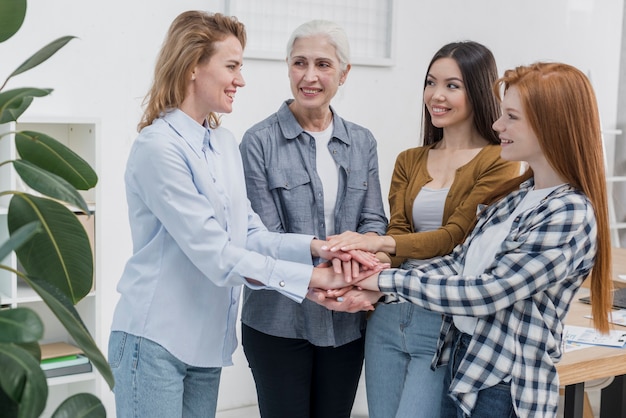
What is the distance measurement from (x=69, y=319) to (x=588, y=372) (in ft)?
5.26

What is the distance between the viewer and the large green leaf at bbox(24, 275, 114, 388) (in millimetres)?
1149

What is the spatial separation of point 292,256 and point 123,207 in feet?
5.09

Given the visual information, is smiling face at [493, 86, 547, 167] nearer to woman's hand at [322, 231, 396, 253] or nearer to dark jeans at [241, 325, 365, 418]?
woman's hand at [322, 231, 396, 253]

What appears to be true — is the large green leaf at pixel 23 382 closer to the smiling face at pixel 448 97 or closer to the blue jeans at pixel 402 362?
the blue jeans at pixel 402 362

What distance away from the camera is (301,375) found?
2336 mm

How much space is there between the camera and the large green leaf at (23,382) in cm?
104

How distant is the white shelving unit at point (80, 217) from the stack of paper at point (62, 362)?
2 centimetres

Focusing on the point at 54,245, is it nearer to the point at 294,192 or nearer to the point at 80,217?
the point at 294,192

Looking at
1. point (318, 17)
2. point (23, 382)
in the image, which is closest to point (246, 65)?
point (318, 17)

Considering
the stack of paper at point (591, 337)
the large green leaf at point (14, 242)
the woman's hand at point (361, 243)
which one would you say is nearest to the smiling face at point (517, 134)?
the woman's hand at point (361, 243)

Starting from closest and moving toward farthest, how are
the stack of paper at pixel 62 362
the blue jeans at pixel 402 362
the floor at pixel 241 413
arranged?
the blue jeans at pixel 402 362, the stack of paper at pixel 62 362, the floor at pixel 241 413

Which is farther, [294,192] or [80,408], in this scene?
[294,192]

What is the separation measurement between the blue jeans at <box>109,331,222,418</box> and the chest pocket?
59cm

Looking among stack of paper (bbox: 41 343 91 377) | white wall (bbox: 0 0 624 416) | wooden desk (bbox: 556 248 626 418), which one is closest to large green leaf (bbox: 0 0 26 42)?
wooden desk (bbox: 556 248 626 418)
